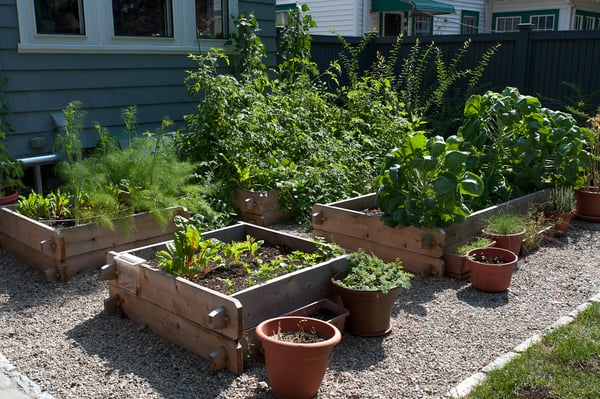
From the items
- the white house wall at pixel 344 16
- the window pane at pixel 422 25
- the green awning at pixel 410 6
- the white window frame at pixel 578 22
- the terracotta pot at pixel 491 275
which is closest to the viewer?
the terracotta pot at pixel 491 275

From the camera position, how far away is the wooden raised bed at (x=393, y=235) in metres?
5.08

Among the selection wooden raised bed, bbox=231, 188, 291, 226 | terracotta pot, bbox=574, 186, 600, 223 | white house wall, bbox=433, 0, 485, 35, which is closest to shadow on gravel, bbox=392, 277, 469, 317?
wooden raised bed, bbox=231, 188, 291, 226

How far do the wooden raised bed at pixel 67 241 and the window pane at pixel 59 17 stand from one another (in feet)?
7.51

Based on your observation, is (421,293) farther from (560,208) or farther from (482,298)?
(560,208)

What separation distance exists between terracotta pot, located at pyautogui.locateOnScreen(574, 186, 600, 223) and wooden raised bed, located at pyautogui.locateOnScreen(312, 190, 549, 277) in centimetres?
141

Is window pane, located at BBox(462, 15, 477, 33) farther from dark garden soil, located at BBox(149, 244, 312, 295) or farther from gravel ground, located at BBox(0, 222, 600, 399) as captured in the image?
dark garden soil, located at BBox(149, 244, 312, 295)

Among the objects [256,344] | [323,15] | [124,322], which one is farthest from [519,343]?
[323,15]

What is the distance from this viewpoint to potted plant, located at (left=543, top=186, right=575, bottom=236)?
6270mm

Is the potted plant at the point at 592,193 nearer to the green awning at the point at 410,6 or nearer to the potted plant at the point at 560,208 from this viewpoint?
the potted plant at the point at 560,208

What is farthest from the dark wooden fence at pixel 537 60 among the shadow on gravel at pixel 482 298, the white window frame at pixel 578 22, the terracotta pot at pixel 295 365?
the white window frame at pixel 578 22

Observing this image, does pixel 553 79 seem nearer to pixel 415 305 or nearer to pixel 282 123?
pixel 282 123

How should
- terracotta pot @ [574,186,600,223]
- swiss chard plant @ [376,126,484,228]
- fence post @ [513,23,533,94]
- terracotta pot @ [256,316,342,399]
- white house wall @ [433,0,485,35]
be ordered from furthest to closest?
white house wall @ [433,0,485,35] < fence post @ [513,23,533,94] < terracotta pot @ [574,186,600,223] < swiss chard plant @ [376,126,484,228] < terracotta pot @ [256,316,342,399]

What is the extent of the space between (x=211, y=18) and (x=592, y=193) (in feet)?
17.3

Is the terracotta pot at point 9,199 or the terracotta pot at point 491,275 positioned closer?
the terracotta pot at point 491,275
